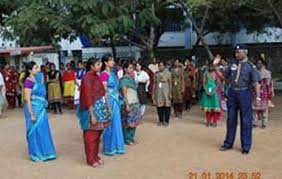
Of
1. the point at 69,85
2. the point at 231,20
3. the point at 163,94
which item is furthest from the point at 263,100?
the point at 231,20

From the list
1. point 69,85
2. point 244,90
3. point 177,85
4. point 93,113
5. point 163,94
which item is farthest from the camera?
point 69,85

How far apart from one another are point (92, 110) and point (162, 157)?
1.44 metres

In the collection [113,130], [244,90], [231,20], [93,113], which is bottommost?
[113,130]

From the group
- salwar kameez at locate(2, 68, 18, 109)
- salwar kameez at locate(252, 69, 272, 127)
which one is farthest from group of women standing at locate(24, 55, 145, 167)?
salwar kameez at locate(2, 68, 18, 109)

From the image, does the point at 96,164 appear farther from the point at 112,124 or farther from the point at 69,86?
the point at 69,86

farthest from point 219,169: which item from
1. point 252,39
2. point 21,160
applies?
point 252,39

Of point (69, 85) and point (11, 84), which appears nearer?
point (69, 85)

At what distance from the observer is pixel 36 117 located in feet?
28.9

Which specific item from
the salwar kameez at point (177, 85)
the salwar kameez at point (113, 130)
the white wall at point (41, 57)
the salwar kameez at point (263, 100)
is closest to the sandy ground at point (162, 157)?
the salwar kameez at point (113, 130)

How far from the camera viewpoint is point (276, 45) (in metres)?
31.9

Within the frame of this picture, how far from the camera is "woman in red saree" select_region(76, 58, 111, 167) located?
828cm

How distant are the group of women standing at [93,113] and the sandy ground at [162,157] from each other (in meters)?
0.26

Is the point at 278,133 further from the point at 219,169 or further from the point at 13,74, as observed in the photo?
the point at 13,74

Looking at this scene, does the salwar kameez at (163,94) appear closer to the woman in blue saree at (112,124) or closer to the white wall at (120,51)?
the woman in blue saree at (112,124)
